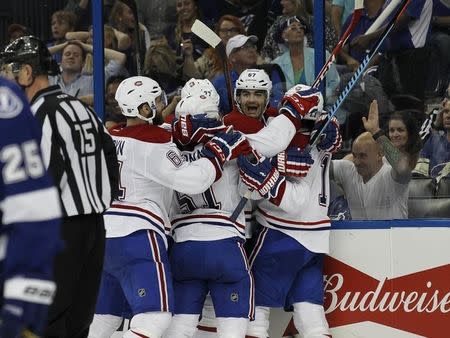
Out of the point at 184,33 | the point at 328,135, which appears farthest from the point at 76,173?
the point at 184,33

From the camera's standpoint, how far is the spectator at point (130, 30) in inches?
229

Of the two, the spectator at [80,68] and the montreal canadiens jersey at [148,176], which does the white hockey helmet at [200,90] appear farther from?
the spectator at [80,68]

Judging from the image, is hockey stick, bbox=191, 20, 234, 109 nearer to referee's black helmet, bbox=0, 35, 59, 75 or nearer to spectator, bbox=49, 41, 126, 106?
spectator, bbox=49, 41, 126, 106

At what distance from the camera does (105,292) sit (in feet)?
16.6

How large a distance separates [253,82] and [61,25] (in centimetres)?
117

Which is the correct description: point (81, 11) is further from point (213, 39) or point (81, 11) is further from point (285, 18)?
point (285, 18)

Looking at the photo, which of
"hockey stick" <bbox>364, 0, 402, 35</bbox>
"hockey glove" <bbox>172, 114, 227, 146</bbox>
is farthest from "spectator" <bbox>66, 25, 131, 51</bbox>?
"hockey stick" <bbox>364, 0, 402, 35</bbox>

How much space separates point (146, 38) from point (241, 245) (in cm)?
126

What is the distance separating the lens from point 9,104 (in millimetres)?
2658

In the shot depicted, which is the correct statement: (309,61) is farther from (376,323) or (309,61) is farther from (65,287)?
(65,287)

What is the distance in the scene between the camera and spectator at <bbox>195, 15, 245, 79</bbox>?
5.61 meters

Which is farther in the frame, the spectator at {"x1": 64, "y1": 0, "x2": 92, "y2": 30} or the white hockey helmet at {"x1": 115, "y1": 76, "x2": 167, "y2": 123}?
the spectator at {"x1": 64, "y1": 0, "x2": 92, "y2": 30}

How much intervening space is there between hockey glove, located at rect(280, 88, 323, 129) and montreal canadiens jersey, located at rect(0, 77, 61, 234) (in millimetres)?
2469

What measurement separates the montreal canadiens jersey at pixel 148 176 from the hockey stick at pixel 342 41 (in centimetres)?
69
